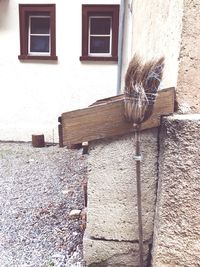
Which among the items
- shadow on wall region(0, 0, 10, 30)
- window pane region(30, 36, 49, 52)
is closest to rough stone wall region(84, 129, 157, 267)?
window pane region(30, 36, 49, 52)

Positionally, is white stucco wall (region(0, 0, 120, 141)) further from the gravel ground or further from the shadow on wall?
the gravel ground

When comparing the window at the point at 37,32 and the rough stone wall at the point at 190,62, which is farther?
the window at the point at 37,32

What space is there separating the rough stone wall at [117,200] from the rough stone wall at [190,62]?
241mm

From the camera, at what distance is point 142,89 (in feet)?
5.48

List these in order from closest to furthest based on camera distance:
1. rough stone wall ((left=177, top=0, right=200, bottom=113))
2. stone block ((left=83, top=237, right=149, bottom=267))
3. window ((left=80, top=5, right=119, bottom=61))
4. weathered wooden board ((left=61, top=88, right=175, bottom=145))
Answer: rough stone wall ((left=177, top=0, right=200, bottom=113)) → weathered wooden board ((left=61, top=88, right=175, bottom=145)) → stone block ((left=83, top=237, right=149, bottom=267)) → window ((left=80, top=5, right=119, bottom=61))

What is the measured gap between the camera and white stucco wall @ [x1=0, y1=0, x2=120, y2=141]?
679 centimetres

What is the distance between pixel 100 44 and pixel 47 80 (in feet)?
4.06

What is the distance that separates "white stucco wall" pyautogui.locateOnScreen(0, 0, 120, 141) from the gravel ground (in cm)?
143

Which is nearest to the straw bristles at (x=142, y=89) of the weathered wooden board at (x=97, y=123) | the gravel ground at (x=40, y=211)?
the weathered wooden board at (x=97, y=123)

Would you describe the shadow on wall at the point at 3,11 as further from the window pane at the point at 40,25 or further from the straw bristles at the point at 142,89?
the straw bristles at the point at 142,89

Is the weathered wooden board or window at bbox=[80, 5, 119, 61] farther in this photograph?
window at bbox=[80, 5, 119, 61]

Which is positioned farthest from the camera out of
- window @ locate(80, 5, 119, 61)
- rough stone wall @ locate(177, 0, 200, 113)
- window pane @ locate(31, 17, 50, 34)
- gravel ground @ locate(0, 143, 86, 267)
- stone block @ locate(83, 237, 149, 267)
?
window pane @ locate(31, 17, 50, 34)

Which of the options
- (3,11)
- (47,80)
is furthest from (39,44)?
(3,11)

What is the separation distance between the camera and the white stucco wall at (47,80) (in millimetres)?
6785
